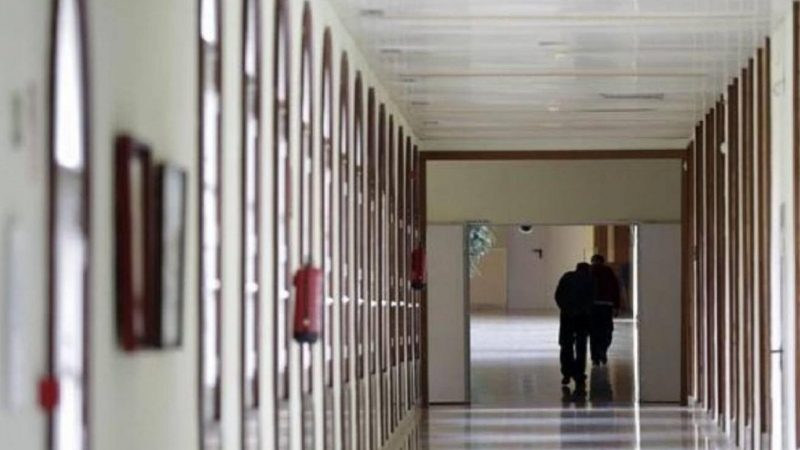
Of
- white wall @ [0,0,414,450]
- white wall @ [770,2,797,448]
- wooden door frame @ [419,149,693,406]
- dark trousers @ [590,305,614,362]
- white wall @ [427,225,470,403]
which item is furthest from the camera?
dark trousers @ [590,305,614,362]

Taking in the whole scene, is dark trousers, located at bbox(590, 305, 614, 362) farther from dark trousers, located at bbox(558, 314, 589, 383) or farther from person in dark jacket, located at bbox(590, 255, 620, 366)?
dark trousers, located at bbox(558, 314, 589, 383)

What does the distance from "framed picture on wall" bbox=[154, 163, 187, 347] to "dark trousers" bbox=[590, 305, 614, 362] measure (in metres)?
20.5

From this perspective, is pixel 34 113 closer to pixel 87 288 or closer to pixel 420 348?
pixel 87 288

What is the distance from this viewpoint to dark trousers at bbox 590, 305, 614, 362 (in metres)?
26.5

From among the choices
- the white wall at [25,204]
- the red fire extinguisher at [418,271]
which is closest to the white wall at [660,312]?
the red fire extinguisher at [418,271]

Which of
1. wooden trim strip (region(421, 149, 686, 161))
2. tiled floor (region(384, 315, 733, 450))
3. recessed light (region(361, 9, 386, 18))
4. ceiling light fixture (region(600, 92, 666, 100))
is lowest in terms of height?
tiled floor (region(384, 315, 733, 450))

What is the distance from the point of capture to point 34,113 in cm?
431

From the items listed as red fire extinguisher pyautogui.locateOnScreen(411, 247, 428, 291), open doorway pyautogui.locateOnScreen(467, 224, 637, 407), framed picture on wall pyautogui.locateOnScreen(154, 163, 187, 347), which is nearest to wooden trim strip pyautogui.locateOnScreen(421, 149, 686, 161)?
open doorway pyautogui.locateOnScreen(467, 224, 637, 407)

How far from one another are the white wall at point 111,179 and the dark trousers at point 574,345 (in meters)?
17.6

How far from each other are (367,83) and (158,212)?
907cm

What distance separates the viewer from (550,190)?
78.4ft

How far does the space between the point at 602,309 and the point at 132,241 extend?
21.6 m

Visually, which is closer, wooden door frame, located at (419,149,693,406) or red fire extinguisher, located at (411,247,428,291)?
red fire extinguisher, located at (411,247,428,291)

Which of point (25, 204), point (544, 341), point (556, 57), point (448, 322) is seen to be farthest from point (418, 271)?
point (544, 341)
